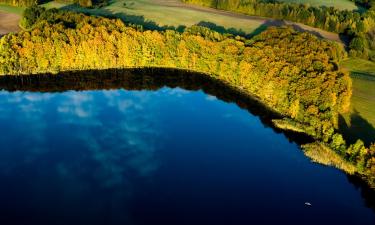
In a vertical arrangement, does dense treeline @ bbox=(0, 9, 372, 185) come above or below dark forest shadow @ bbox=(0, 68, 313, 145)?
above

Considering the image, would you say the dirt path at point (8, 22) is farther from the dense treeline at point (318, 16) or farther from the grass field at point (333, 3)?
the grass field at point (333, 3)

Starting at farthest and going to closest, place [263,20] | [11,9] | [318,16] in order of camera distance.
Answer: [11,9] < [263,20] < [318,16]

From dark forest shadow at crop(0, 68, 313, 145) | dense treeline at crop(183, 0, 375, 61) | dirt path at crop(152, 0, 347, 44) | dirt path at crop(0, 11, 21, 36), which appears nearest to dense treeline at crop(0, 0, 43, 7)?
dirt path at crop(0, 11, 21, 36)

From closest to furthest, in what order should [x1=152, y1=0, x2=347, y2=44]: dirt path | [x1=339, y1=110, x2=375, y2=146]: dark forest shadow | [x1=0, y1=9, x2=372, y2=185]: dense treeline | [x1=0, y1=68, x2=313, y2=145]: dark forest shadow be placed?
[x1=339, y1=110, x2=375, y2=146]: dark forest shadow, [x1=0, y1=9, x2=372, y2=185]: dense treeline, [x1=0, y1=68, x2=313, y2=145]: dark forest shadow, [x1=152, y1=0, x2=347, y2=44]: dirt path

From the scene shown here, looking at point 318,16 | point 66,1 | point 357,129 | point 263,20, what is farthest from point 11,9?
point 357,129

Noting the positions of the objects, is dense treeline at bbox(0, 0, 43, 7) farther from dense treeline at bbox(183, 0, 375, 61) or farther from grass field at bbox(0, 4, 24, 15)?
dense treeline at bbox(183, 0, 375, 61)

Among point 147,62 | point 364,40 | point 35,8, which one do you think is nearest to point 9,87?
point 147,62

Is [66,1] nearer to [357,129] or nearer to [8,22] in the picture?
[8,22]
